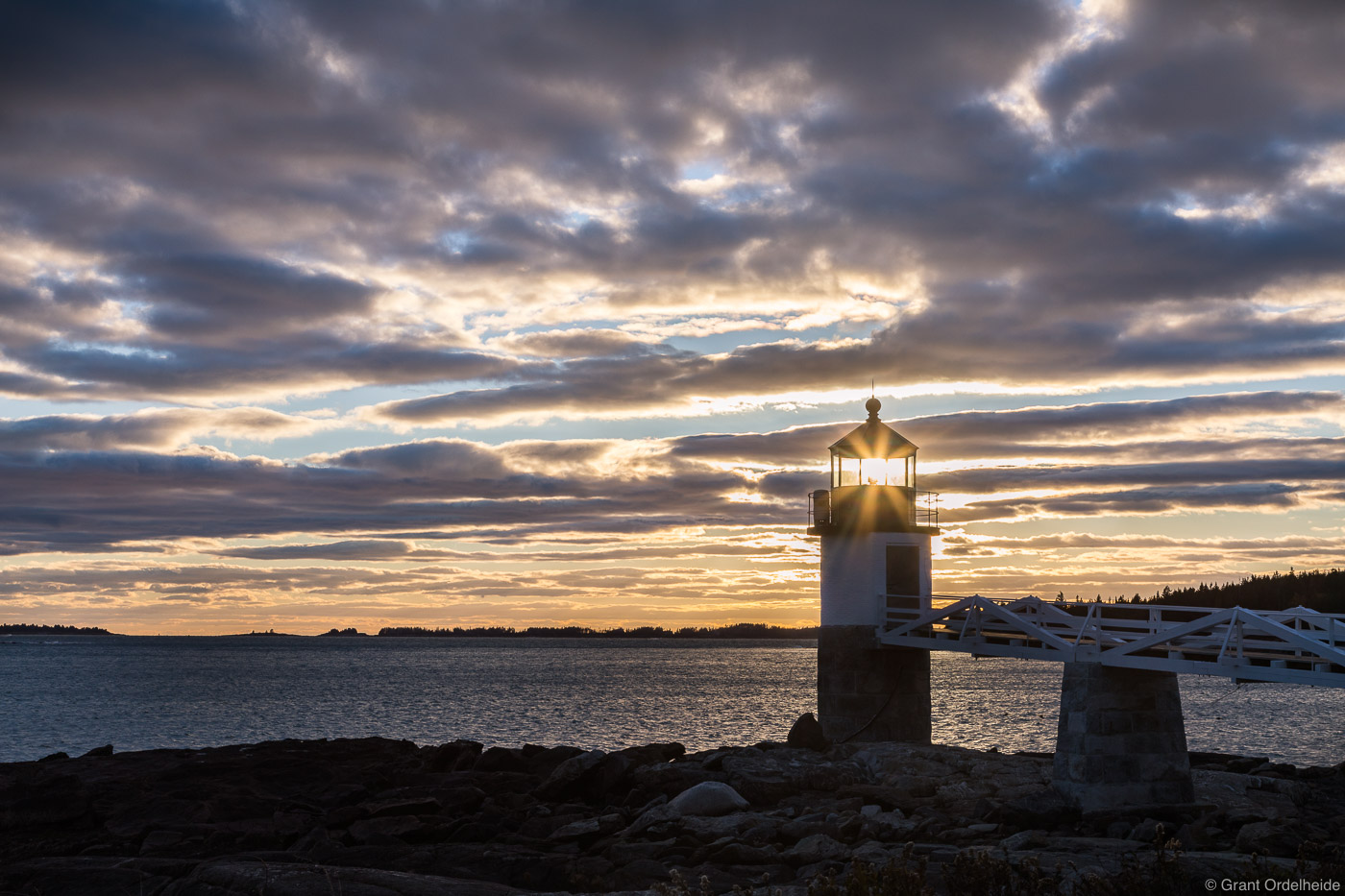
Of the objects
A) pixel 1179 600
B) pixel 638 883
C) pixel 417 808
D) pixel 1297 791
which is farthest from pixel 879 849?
pixel 1179 600

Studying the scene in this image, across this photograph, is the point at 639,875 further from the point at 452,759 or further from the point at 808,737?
the point at 452,759

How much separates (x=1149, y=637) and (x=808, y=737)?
8743 mm

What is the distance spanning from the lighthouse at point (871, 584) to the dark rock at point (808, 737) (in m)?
2.04

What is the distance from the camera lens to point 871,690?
2581cm

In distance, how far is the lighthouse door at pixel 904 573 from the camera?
2686 centimetres

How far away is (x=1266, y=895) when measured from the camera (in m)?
8.80

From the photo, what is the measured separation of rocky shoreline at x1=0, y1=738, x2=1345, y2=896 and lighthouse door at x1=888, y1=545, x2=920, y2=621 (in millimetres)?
5139

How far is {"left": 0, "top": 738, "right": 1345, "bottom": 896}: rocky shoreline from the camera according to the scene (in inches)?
511

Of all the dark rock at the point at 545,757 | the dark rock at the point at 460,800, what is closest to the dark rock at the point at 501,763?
the dark rock at the point at 545,757

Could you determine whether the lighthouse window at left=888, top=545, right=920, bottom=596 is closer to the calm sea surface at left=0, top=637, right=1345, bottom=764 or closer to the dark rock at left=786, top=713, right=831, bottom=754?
the dark rock at left=786, top=713, right=831, bottom=754

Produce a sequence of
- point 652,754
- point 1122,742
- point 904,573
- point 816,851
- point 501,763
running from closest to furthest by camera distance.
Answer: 1. point 816,851
2. point 1122,742
3. point 501,763
4. point 652,754
5. point 904,573

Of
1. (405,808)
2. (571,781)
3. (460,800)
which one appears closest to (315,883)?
(405,808)

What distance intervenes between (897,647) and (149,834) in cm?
1642

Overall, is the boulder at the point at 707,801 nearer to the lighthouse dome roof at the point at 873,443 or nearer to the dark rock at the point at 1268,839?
the dark rock at the point at 1268,839
